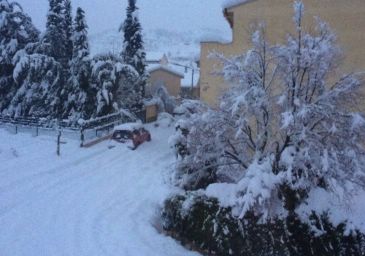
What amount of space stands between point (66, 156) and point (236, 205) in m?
10.9

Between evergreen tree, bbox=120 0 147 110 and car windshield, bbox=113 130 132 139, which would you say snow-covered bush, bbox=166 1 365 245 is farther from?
evergreen tree, bbox=120 0 147 110

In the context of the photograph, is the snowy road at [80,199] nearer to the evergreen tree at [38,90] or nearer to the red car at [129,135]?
the red car at [129,135]

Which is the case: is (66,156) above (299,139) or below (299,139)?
below

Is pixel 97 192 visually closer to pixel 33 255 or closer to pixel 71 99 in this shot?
pixel 33 255

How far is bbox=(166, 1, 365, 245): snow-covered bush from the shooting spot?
11.5 meters

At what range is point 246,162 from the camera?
523 inches

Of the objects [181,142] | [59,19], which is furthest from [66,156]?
[59,19]

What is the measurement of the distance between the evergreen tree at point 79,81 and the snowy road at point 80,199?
537 cm

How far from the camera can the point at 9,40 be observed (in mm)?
29281

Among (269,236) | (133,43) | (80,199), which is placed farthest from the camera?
(133,43)

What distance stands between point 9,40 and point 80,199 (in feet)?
57.1

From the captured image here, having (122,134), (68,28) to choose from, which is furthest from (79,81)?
(122,134)

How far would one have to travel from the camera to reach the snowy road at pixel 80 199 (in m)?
11.9

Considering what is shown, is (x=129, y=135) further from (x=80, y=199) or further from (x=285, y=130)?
(x=285, y=130)
